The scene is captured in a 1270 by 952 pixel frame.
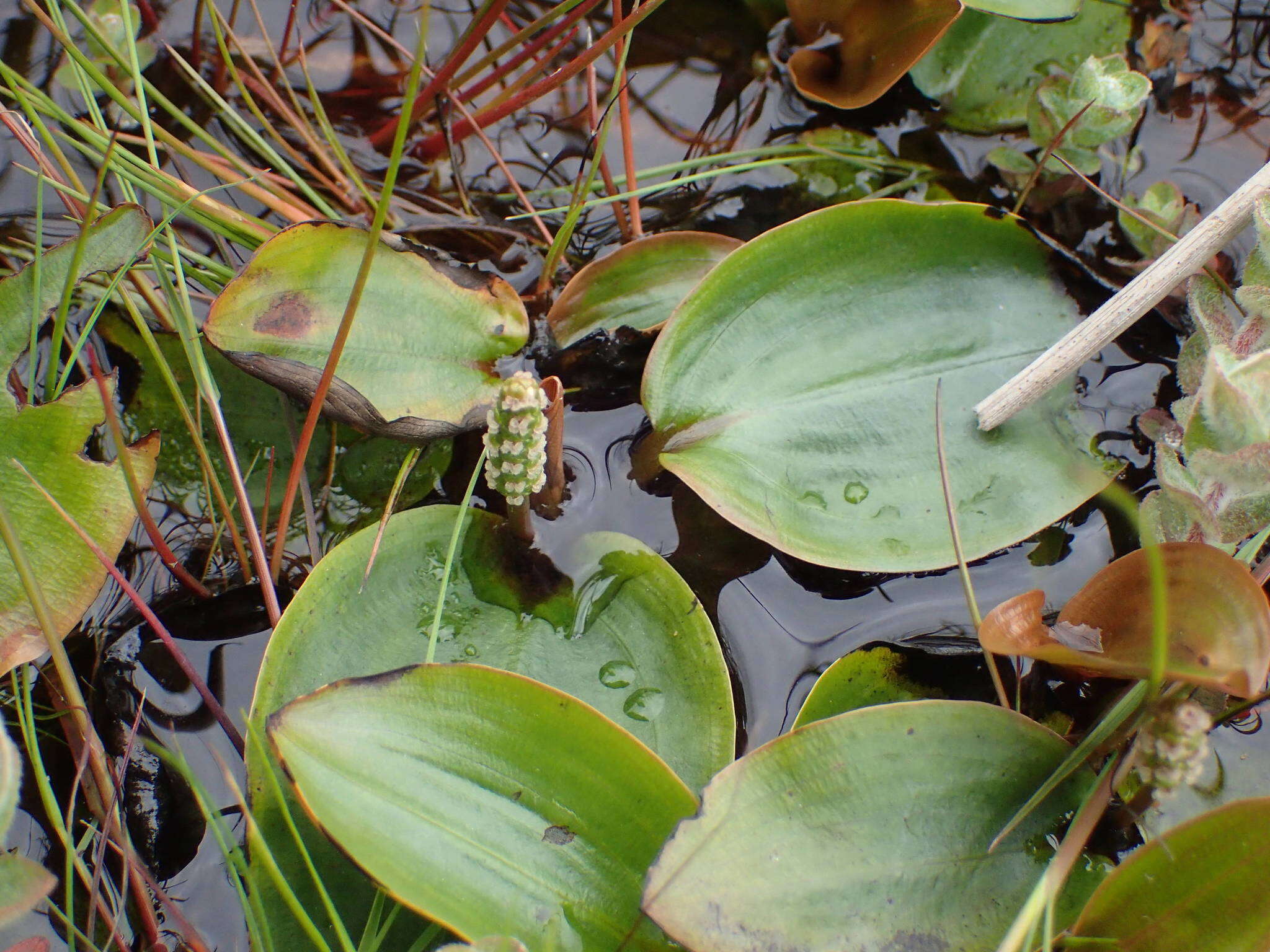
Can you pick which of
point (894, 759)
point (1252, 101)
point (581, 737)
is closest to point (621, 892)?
point (581, 737)

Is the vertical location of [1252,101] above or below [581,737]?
above

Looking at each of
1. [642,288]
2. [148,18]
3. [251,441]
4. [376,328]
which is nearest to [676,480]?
[642,288]

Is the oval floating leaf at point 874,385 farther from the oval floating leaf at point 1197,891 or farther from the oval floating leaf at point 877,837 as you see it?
the oval floating leaf at point 1197,891

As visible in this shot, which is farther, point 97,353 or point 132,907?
point 97,353

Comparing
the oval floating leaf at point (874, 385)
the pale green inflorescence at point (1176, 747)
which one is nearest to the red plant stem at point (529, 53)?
the oval floating leaf at point (874, 385)

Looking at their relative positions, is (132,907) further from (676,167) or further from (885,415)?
(676,167)

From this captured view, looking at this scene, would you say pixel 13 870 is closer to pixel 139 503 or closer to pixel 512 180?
pixel 139 503
